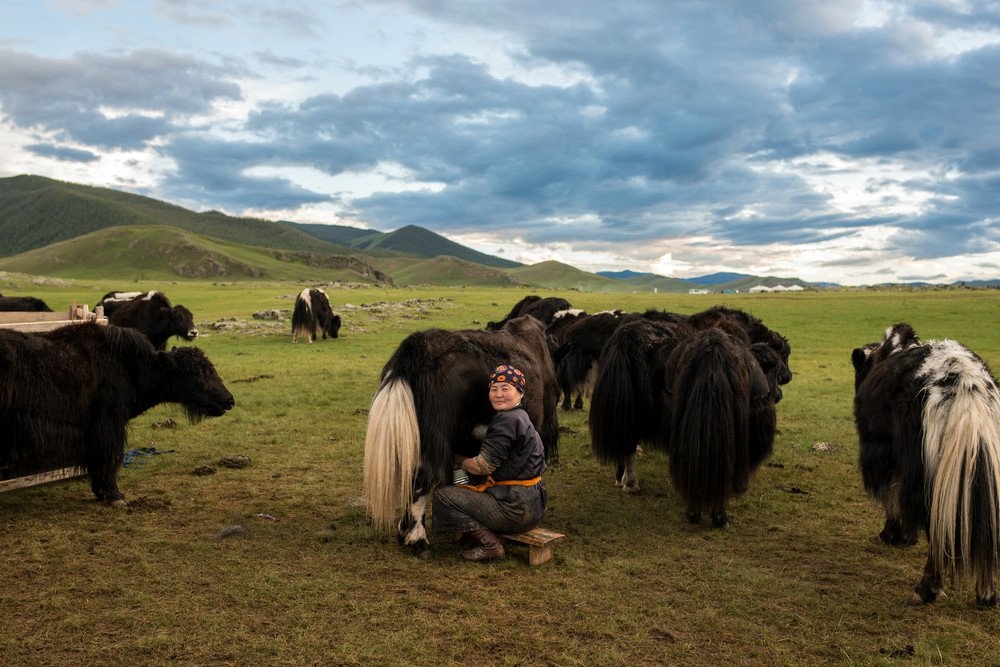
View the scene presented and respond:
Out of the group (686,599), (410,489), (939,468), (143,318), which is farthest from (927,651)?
(143,318)

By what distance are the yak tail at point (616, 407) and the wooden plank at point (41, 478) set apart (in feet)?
17.3

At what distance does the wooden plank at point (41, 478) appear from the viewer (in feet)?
19.5

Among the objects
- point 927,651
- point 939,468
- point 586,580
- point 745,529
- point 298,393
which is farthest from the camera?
point 298,393

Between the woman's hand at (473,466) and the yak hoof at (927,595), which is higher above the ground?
the woman's hand at (473,466)

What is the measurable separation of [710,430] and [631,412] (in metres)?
1.25

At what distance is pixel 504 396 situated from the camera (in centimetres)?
495

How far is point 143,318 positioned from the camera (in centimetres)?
1616

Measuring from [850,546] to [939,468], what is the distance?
1698mm

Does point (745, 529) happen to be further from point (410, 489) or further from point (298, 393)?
point (298, 393)

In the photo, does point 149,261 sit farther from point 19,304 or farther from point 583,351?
point 583,351

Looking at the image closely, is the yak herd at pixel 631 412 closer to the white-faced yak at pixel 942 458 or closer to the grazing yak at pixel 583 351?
the white-faced yak at pixel 942 458

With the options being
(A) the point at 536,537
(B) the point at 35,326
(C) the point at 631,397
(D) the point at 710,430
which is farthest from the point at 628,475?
(B) the point at 35,326

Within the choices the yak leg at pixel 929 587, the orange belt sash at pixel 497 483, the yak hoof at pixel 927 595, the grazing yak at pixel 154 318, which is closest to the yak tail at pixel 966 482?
the yak leg at pixel 929 587

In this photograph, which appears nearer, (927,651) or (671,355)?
(927,651)
